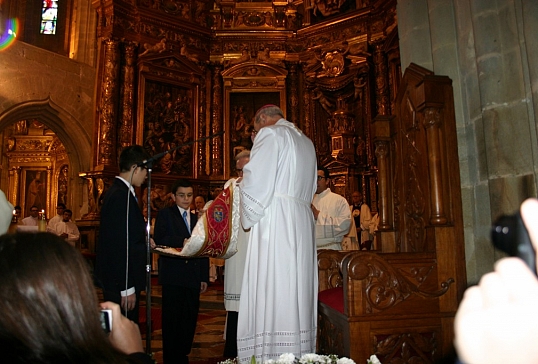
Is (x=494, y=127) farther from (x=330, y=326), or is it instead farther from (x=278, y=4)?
(x=278, y=4)

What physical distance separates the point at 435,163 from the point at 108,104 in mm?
9720

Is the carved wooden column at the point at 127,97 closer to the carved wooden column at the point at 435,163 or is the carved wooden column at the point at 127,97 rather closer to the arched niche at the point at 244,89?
the arched niche at the point at 244,89

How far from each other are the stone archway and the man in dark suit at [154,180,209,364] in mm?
8804

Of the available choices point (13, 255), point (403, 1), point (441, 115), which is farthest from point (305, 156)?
point (13, 255)

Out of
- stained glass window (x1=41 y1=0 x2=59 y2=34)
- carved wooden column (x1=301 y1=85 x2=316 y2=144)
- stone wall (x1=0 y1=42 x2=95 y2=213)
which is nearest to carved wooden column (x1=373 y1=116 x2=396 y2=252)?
carved wooden column (x1=301 y1=85 x2=316 y2=144)

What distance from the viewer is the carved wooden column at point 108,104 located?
10.9 m

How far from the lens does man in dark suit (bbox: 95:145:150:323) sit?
2.91 metres

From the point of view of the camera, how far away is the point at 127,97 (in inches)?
450

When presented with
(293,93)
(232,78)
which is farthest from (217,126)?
(293,93)

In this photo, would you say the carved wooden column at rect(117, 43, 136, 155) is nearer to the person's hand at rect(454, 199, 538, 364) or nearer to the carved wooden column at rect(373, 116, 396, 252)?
the carved wooden column at rect(373, 116, 396, 252)

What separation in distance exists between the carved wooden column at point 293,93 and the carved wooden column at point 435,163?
923cm

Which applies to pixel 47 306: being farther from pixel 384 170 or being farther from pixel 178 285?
pixel 384 170

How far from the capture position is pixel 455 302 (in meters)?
2.82

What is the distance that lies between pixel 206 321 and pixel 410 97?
4.35 meters
